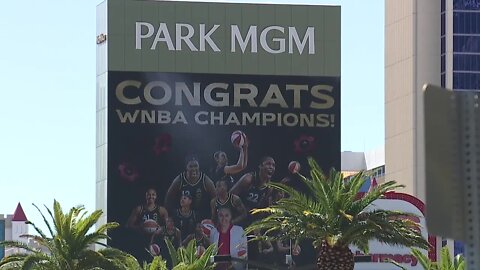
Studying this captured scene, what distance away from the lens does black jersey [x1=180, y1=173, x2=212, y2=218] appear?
345 ft

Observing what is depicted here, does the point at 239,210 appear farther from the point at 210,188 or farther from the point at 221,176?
the point at 221,176

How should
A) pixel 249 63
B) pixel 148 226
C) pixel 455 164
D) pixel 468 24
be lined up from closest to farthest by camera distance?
pixel 455 164 < pixel 148 226 < pixel 249 63 < pixel 468 24

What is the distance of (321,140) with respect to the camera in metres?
110

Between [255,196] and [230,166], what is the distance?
8.58ft

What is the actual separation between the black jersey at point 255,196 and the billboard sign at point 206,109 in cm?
9

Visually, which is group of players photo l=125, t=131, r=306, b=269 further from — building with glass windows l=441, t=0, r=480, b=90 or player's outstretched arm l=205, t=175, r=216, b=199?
building with glass windows l=441, t=0, r=480, b=90

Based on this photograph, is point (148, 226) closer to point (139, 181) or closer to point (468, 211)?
point (139, 181)

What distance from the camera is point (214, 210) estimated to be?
347 ft

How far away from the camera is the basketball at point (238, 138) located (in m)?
108

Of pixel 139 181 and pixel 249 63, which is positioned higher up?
pixel 249 63

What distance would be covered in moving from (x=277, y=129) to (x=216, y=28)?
844cm

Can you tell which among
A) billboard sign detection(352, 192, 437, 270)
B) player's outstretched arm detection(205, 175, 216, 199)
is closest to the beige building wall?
player's outstretched arm detection(205, 175, 216, 199)

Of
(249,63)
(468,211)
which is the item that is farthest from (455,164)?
(249,63)

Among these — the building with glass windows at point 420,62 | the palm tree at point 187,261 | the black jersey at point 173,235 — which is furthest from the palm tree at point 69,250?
the building with glass windows at point 420,62
